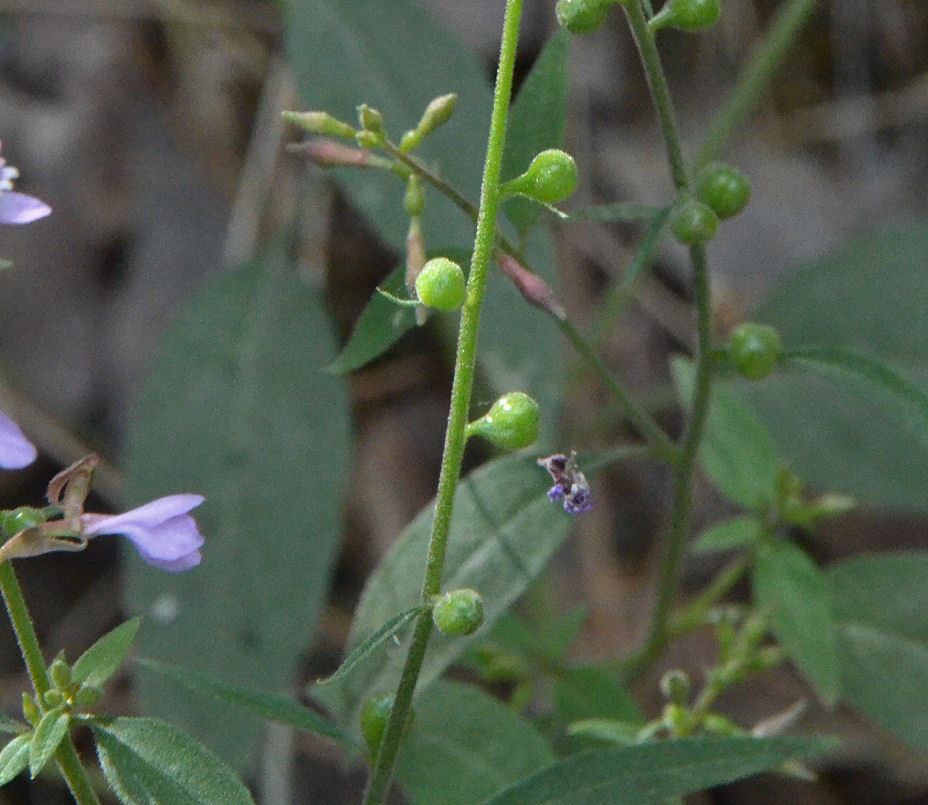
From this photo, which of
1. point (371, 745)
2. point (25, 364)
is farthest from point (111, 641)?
point (25, 364)

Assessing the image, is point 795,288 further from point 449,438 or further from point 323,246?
point 449,438

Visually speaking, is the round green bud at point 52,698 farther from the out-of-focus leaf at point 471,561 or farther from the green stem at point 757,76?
the green stem at point 757,76

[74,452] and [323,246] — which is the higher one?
[323,246]

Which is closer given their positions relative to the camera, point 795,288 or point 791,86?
point 795,288

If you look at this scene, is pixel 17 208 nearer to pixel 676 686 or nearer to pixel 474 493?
pixel 474 493

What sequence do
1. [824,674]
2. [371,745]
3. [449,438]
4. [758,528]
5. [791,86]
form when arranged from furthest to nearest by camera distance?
[791,86] → [758,528] → [824,674] → [371,745] → [449,438]
